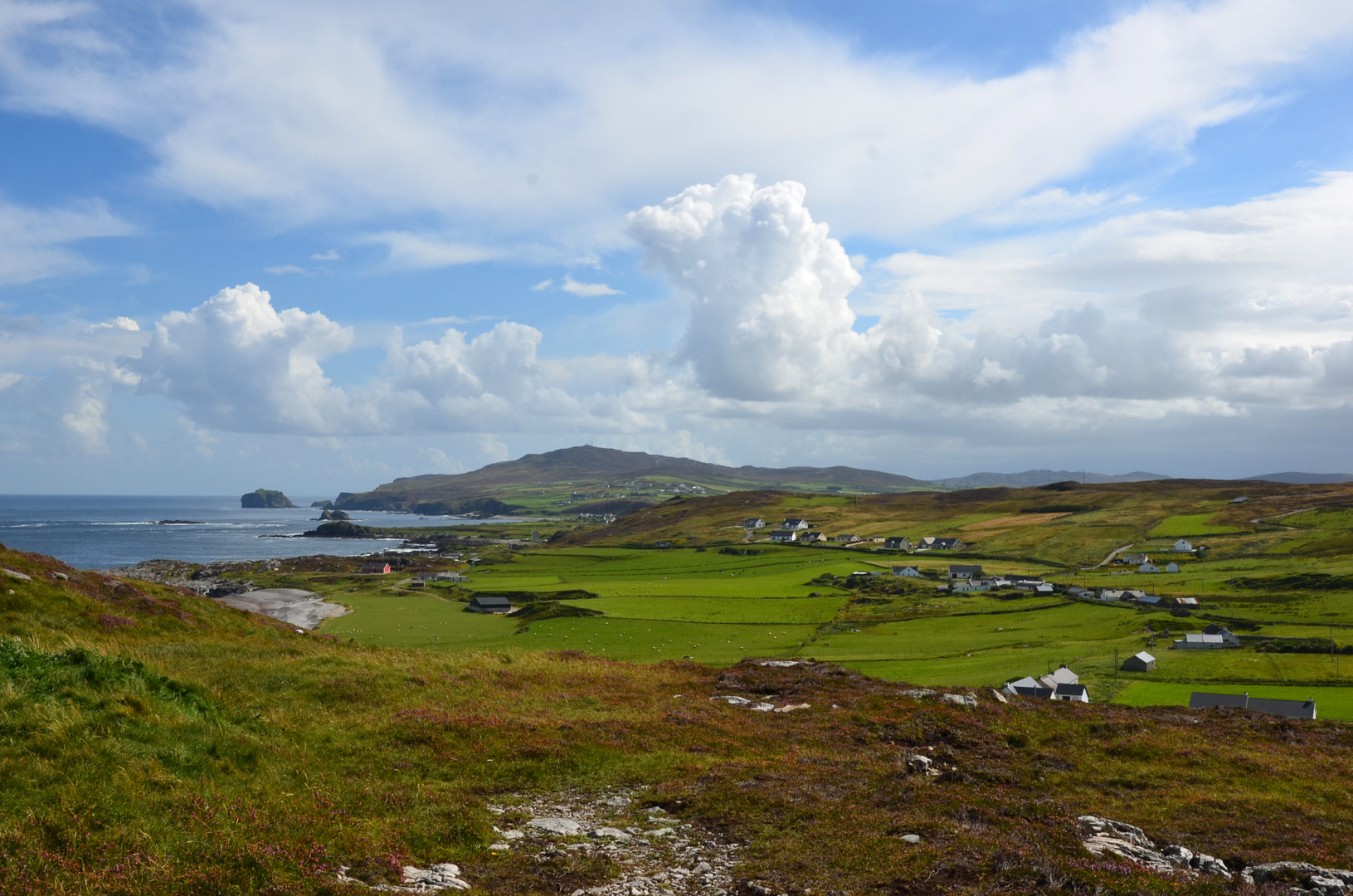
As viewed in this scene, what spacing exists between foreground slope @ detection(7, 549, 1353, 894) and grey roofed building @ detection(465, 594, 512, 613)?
65.9m

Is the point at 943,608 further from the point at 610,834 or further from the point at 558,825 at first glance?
the point at 558,825

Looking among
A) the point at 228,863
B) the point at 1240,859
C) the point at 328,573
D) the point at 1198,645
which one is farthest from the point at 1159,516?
the point at 228,863

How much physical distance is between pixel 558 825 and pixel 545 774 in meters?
3.75

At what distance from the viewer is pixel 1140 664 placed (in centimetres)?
6481

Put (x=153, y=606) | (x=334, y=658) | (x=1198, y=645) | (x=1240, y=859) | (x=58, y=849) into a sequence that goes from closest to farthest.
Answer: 1. (x=58, y=849)
2. (x=1240, y=859)
3. (x=334, y=658)
4. (x=153, y=606)
5. (x=1198, y=645)

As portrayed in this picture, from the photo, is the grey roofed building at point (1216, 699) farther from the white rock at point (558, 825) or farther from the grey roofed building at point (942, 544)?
the grey roofed building at point (942, 544)

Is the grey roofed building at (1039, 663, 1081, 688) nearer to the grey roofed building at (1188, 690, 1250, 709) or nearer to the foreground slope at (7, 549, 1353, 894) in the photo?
the grey roofed building at (1188, 690, 1250, 709)

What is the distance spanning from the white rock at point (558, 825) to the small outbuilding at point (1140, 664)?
64.2 meters

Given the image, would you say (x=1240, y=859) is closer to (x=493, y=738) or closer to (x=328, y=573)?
(x=493, y=738)

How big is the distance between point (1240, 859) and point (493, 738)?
1678cm

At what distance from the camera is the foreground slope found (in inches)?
427

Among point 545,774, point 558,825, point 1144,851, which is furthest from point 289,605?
point 1144,851

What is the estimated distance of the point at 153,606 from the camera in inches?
1539

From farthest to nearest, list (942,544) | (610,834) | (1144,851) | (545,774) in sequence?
1. (942,544)
2. (545,774)
3. (610,834)
4. (1144,851)
